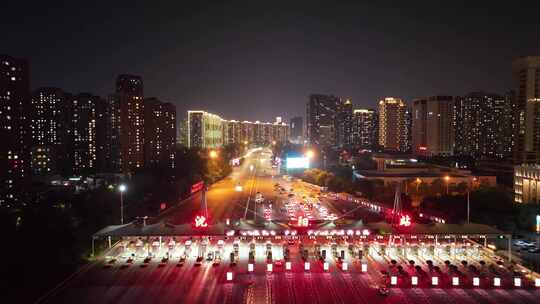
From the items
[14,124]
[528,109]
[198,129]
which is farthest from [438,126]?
[14,124]

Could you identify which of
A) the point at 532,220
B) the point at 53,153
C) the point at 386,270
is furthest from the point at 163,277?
the point at 53,153

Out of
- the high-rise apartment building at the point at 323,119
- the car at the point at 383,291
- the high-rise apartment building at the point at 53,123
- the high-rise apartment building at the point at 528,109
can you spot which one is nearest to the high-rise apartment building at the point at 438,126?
the high-rise apartment building at the point at 528,109

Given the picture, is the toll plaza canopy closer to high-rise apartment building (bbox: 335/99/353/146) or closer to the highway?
the highway

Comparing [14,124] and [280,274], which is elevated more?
[14,124]

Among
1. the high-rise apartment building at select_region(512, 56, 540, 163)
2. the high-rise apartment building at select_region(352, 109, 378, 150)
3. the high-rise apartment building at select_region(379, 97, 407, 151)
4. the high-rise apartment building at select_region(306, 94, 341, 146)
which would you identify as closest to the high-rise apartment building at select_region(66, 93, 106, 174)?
the high-rise apartment building at select_region(512, 56, 540, 163)

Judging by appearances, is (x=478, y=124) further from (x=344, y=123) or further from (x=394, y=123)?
(x=344, y=123)

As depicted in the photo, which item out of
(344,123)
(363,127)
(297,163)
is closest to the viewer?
(297,163)

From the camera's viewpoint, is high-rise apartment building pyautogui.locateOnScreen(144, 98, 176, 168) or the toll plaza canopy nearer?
the toll plaza canopy
